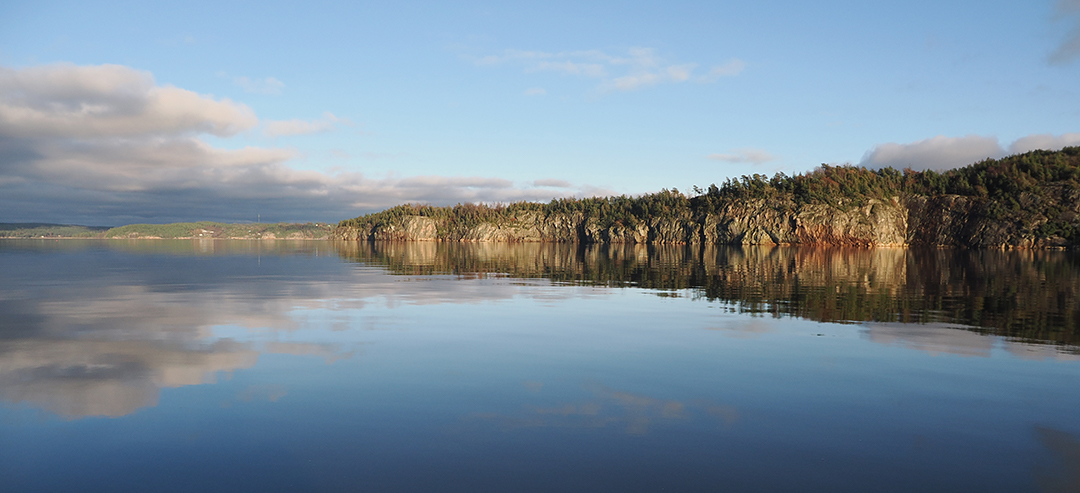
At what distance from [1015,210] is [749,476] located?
194842mm

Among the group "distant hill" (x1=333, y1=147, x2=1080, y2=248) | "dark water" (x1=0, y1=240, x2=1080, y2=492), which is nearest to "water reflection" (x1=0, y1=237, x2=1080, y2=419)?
"dark water" (x1=0, y1=240, x2=1080, y2=492)

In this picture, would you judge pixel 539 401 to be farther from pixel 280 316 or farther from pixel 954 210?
pixel 954 210

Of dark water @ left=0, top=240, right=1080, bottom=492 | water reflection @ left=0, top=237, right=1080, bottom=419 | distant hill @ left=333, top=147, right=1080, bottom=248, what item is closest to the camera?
dark water @ left=0, top=240, right=1080, bottom=492

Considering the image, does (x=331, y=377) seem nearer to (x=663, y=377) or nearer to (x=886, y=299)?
(x=663, y=377)

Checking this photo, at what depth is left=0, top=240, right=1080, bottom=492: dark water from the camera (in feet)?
25.6

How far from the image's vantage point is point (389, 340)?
17.7 metres

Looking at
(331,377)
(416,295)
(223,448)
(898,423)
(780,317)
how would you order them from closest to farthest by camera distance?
(223,448), (898,423), (331,377), (780,317), (416,295)

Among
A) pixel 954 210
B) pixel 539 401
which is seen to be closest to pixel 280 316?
pixel 539 401

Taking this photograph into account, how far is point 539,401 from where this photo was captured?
11.1 meters

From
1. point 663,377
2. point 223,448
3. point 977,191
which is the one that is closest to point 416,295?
point 663,377

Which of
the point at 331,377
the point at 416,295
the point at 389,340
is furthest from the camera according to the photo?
the point at 416,295

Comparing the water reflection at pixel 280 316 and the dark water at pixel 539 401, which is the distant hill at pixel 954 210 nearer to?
the water reflection at pixel 280 316

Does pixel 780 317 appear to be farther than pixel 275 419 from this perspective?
Yes

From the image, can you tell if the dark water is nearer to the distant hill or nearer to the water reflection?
the water reflection
